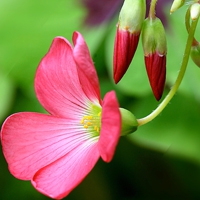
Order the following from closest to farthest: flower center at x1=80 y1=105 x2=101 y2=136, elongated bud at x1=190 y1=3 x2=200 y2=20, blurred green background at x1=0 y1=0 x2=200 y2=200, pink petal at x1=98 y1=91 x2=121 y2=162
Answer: pink petal at x1=98 y1=91 x2=121 y2=162
elongated bud at x1=190 y1=3 x2=200 y2=20
flower center at x1=80 y1=105 x2=101 y2=136
blurred green background at x1=0 y1=0 x2=200 y2=200

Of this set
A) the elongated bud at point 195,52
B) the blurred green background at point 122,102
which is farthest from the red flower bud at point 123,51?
the blurred green background at point 122,102

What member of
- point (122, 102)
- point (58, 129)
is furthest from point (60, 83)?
point (122, 102)

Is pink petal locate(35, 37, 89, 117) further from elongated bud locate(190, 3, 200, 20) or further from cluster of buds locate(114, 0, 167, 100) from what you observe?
elongated bud locate(190, 3, 200, 20)

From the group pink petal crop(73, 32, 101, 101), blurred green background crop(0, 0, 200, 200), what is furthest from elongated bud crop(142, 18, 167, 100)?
blurred green background crop(0, 0, 200, 200)

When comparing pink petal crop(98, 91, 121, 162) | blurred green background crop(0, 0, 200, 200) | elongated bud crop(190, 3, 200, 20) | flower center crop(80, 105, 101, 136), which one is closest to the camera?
pink petal crop(98, 91, 121, 162)

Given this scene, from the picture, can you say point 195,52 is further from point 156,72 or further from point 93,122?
point 93,122
